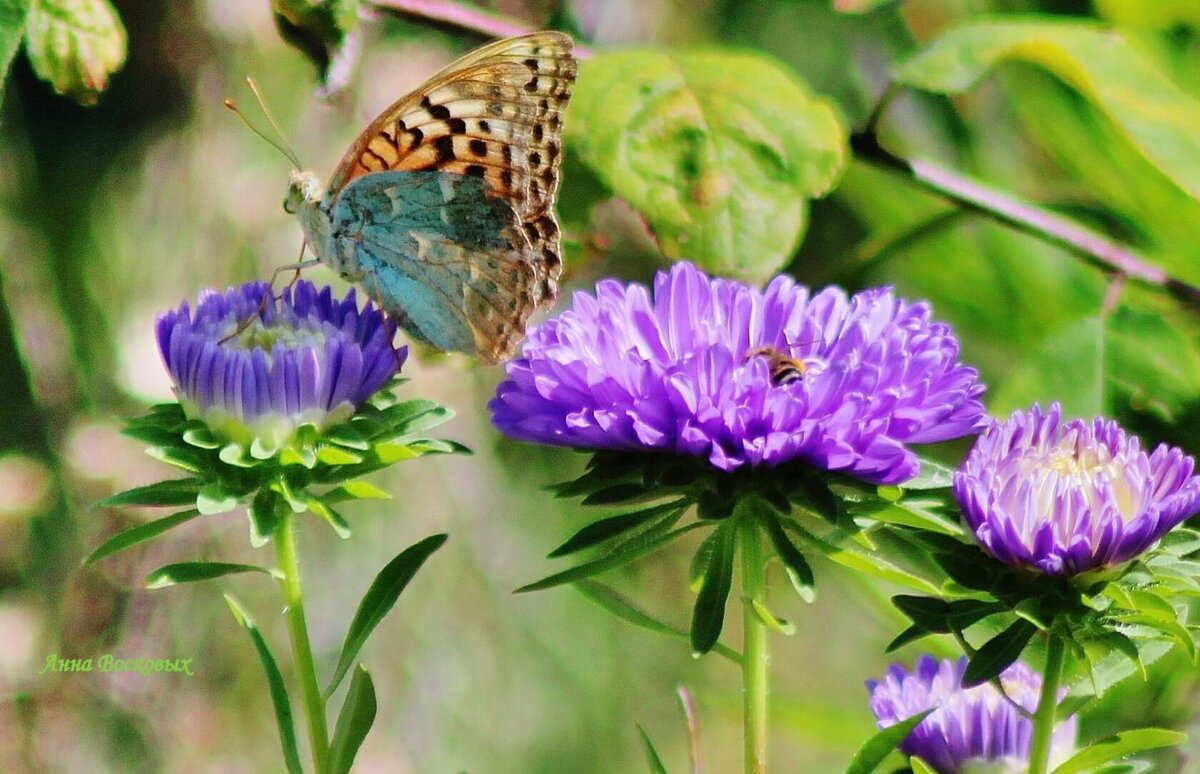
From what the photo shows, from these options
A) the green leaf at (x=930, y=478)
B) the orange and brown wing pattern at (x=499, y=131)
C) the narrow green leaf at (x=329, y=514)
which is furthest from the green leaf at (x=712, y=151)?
the narrow green leaf at (x=329, y=514)

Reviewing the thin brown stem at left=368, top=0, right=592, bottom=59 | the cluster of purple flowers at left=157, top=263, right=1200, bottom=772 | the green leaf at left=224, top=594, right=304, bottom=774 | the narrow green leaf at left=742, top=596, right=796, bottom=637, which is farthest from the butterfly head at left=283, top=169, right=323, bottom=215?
the narrow green leaf at left=742, top=596, right=796, bottom=637

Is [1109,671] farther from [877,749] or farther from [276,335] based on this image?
[276,335]

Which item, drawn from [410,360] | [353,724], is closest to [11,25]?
[353,724]

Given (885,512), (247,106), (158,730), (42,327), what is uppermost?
(247,106)

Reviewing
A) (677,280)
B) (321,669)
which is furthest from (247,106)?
(677,280)

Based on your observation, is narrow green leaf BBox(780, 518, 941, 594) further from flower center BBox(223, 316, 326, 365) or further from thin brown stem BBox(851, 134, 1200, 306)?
thin brown stem BBox(851, 134, 1200, 306)

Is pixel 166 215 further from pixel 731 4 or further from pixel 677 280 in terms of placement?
pixel 677 280

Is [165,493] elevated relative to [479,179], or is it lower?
lower
